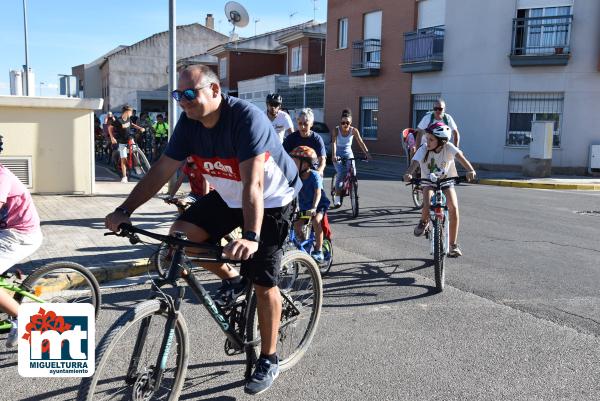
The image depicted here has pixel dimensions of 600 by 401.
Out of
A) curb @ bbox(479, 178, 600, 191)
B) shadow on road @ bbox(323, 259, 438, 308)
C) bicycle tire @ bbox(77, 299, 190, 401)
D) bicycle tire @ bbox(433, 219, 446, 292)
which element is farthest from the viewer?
curb @ bbox(479, 178, 600, 191)

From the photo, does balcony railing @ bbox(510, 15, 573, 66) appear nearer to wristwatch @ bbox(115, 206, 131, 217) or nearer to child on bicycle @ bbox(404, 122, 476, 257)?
child on bicycle @ bbox(404, 122, 476, 257)

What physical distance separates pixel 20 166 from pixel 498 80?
16955 mm

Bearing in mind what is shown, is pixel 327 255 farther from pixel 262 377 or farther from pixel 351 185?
pixel 351 185

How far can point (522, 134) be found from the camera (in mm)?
21547

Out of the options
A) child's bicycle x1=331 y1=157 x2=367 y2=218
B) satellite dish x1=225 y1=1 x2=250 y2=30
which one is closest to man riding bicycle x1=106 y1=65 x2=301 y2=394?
child's bicycle x1=331 y1=157 x2=367 y2=218

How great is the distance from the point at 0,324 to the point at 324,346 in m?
2.30

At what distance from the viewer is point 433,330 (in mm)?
4801

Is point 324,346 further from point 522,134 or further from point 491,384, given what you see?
point 522,134

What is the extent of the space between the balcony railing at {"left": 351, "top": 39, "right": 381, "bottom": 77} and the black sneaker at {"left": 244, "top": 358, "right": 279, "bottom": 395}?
2483 centimetres

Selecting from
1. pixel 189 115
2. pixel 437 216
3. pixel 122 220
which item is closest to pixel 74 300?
pixel 122 220

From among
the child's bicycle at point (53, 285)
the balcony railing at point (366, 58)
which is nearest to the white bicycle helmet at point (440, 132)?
the child's bicycle at point (53, 285)

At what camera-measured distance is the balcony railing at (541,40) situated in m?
20.3

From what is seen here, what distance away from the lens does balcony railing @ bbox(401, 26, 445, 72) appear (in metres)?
23.7

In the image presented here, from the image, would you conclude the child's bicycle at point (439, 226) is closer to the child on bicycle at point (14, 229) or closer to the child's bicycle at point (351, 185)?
the child's bicycle at point (351, 185)
